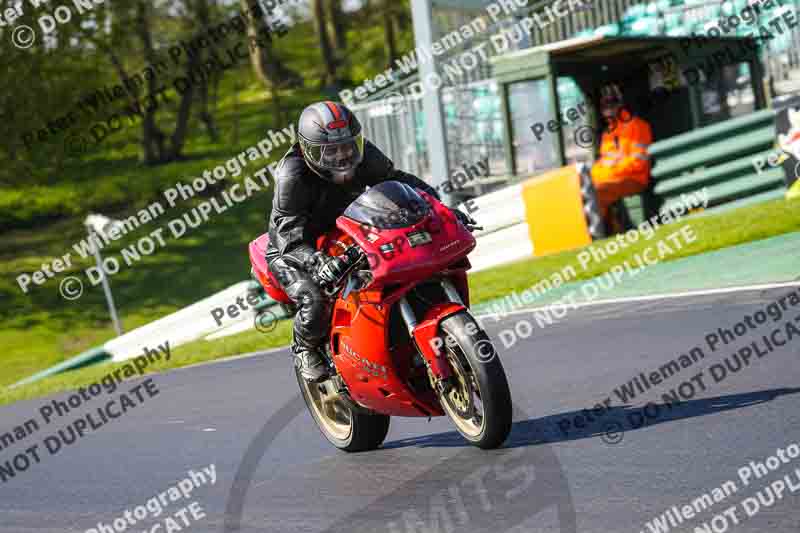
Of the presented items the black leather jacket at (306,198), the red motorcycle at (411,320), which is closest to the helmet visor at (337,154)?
the black leather jacket at (306,198)

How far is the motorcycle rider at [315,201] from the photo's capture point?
6086mm

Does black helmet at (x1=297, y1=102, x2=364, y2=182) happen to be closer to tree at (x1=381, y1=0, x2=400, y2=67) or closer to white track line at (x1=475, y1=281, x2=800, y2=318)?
white track line at (x1=475, y1=281, x2=800, y2=318)

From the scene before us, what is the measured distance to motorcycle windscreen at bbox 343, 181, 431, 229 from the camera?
5.69 meters

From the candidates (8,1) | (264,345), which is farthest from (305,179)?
(8,1)

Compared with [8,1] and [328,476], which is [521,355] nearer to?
[328,476]

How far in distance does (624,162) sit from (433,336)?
423 inches

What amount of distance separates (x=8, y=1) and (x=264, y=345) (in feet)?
48.6

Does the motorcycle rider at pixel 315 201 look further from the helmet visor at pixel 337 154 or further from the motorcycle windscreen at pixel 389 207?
the motorcycle windscreen at pixel 389 207

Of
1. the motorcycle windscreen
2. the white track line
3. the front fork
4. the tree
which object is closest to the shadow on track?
the front fork

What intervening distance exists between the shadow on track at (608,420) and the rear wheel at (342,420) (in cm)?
19

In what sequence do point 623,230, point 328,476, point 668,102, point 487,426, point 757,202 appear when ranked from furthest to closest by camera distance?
1. point 668,102
2. point 623,230
3. point 757,202
4. point 328,476
5. point 487,426

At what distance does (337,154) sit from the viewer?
20.0 ft

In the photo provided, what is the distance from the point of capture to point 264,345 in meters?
13.6

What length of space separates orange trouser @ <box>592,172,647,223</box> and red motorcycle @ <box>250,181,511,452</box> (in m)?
9.50
